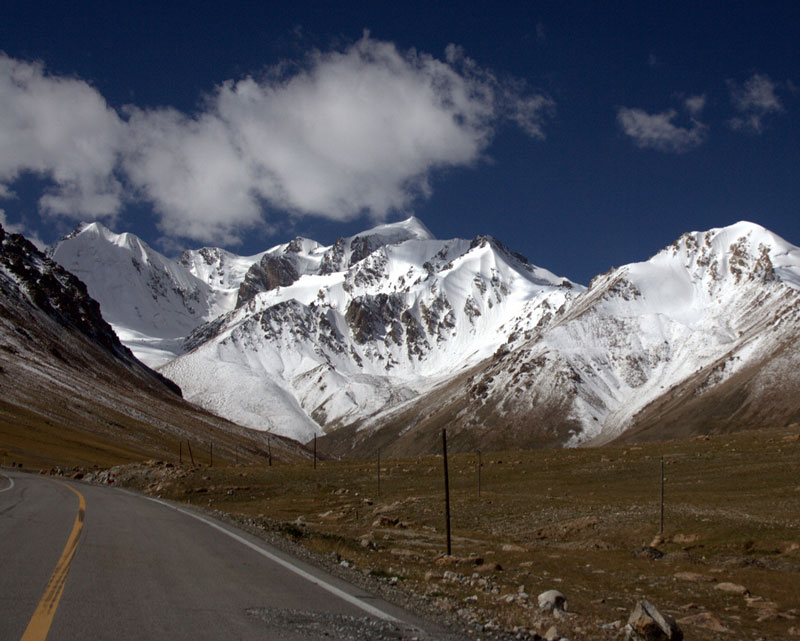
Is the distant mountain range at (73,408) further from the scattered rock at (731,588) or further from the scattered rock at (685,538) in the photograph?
the scattered rock at (731,588)

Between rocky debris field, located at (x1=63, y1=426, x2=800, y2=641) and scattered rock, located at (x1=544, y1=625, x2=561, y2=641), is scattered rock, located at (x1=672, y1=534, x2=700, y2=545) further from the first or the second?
scattered rock, located at (x1=544, y1=625, x2=561, y2=641)

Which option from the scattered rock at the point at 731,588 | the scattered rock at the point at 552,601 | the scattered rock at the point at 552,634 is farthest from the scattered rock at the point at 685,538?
the scattered rock at the point at 552,634

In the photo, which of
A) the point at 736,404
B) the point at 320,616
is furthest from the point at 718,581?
the point at 736,404

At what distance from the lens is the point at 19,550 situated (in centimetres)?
1452

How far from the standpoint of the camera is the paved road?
916cm

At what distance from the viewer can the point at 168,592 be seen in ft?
37.0

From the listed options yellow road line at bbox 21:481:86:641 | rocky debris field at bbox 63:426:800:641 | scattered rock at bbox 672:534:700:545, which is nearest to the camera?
yellow road line at bbox 21:481:86:641

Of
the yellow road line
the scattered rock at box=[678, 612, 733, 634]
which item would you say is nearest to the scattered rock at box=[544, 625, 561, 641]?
the scattered rock at box=[678, 612, 733, 634]

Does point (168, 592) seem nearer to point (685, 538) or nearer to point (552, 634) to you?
point (552, 634)

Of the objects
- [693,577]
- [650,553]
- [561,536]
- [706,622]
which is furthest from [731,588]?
[561,536]

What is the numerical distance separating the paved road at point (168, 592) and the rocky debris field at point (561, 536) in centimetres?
64

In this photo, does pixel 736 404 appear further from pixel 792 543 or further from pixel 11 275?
pixel 11 275

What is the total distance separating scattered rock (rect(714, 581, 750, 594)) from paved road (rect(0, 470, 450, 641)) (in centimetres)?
1268

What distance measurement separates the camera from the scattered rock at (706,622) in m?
14.9
